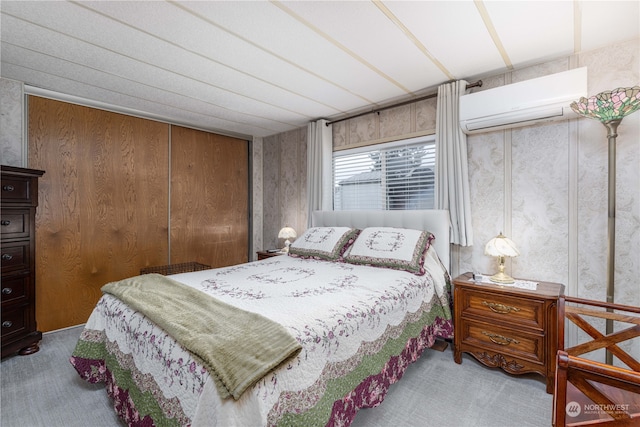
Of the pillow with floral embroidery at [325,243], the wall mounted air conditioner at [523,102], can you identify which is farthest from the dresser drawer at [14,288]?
the wall mounted air conditioner at [523,102]

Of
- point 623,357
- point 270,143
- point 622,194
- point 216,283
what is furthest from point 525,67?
point 270,143

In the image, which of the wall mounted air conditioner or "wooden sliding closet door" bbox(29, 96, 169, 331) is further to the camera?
"wooden sliding closet door" bbox(29, 96, 169, 331)

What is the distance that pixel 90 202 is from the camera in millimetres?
3066

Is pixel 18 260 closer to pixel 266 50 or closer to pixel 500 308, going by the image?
pixel 266 50

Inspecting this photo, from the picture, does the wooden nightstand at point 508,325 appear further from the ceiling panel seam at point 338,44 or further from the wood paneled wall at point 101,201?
the wood paneled wall at point 101,201

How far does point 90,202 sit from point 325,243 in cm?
256

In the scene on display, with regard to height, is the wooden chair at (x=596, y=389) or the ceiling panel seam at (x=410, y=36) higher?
the ceiling panel seam at (x=410, y=36)

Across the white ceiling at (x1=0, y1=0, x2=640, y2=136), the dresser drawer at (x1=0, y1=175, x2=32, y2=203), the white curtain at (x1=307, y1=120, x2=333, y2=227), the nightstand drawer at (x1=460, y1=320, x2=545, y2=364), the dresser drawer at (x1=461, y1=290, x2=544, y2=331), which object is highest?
the white ceiling at (x1=0, y1=0, x2=640, y2=136)

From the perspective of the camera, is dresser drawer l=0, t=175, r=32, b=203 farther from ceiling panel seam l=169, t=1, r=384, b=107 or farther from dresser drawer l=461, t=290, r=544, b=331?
dresser drawer l=461, t=290, r=544, b=331

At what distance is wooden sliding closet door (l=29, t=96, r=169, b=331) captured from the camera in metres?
2.81

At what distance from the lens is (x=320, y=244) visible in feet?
9.62

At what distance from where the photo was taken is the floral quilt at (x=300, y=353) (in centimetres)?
104

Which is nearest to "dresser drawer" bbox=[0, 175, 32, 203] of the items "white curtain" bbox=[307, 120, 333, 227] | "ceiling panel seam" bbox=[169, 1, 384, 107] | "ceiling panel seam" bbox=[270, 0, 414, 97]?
"ceiling panel seam" bbox=[169, 1, 384, 107]

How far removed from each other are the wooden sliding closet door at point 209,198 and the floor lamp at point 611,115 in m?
3.89
